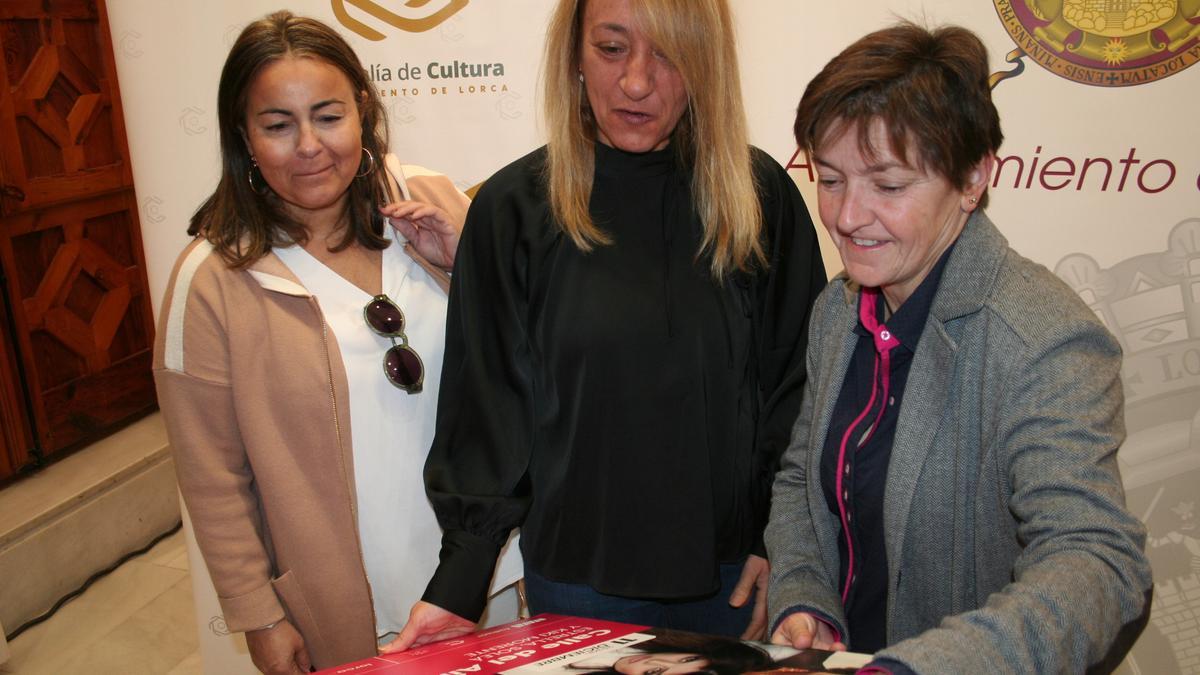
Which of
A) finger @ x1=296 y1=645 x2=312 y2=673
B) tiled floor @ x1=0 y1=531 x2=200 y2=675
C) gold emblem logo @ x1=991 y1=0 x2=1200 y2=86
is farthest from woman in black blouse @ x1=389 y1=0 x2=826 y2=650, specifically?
tiled floor @ x1=0 y1=531 x2=200 y2=675

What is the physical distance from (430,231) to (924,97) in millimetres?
1081

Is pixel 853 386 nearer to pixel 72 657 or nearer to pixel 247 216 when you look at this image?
pixel 247 216

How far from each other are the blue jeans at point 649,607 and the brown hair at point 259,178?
744mm

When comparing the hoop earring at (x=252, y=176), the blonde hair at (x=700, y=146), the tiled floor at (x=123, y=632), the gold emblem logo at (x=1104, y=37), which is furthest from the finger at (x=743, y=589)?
the tiled floor at (x=123, y=632)

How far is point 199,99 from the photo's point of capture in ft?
8.17

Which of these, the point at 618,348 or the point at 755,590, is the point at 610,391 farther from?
the point at 755,590

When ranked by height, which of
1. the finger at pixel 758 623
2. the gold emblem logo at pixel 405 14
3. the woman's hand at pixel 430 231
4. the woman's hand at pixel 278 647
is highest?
the gold emblem logo at pixel 405 14

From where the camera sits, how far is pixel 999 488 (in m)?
1.07

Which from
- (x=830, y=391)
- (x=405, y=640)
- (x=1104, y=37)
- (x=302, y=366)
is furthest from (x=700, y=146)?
(x=1104, y=37)

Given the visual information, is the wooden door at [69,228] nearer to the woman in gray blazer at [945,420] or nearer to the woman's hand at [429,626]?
the woman's hand at [429,626]

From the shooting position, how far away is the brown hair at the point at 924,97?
3.40 feet

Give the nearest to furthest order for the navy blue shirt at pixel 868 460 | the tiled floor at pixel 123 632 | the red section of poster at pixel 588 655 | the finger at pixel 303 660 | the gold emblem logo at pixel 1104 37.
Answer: the red section of poster at pixel 588 655
the navy blue shirt at pixel 868 460
the finger at pixel 303 660
the gold emblem logo at pixel 1104 37
the tiled floor at pixel 123 632

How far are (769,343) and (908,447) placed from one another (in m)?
0.47

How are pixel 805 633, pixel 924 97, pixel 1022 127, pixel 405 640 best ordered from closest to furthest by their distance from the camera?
pixel 924 97 → pixel 805 633 → pixel 405 640 → pixel 1022 127
